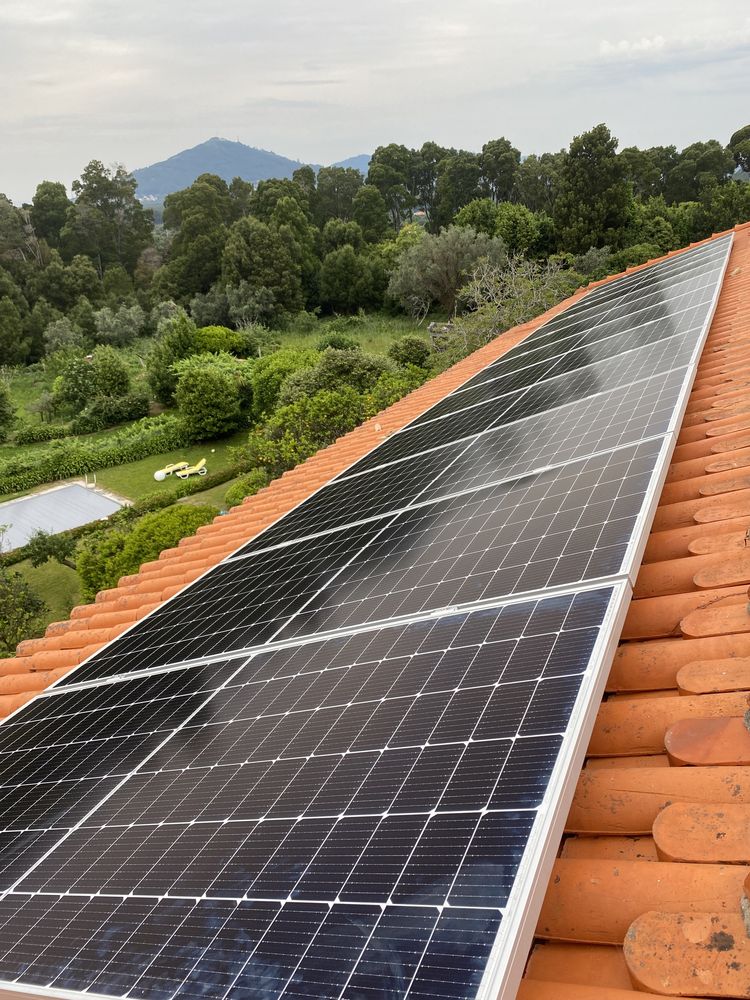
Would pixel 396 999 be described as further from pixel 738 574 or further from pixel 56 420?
pixel 56 420

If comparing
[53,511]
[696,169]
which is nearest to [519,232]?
[696,169]

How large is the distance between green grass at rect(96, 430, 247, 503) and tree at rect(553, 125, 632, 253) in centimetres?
3090

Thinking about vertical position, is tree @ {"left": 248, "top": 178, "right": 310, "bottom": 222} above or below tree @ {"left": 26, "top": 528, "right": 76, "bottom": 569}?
above

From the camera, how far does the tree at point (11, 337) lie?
200ft

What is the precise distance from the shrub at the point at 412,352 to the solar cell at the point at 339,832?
3781 centimetres

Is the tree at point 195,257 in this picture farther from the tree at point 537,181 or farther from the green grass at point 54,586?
the green grass at point 54,586

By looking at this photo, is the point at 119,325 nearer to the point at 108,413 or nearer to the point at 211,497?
the point at 108,413

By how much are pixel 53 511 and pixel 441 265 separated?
3464 cm

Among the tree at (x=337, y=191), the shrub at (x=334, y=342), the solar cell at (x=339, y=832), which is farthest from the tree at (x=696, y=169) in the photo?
the solar cell at (x=339, y=832)

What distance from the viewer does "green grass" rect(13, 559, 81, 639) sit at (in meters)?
24.3

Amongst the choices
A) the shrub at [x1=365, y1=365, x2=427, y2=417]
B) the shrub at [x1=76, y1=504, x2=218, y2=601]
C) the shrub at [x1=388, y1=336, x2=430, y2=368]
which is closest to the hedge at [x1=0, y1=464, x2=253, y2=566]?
the shrub at [x1=76, y1=504, x2=218, y2=601]

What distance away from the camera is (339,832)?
2.98m

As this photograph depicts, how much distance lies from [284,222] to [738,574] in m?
68.0

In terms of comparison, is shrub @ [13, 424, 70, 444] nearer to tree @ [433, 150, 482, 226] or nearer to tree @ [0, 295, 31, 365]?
tree @ [0, 295, 31, 365]
